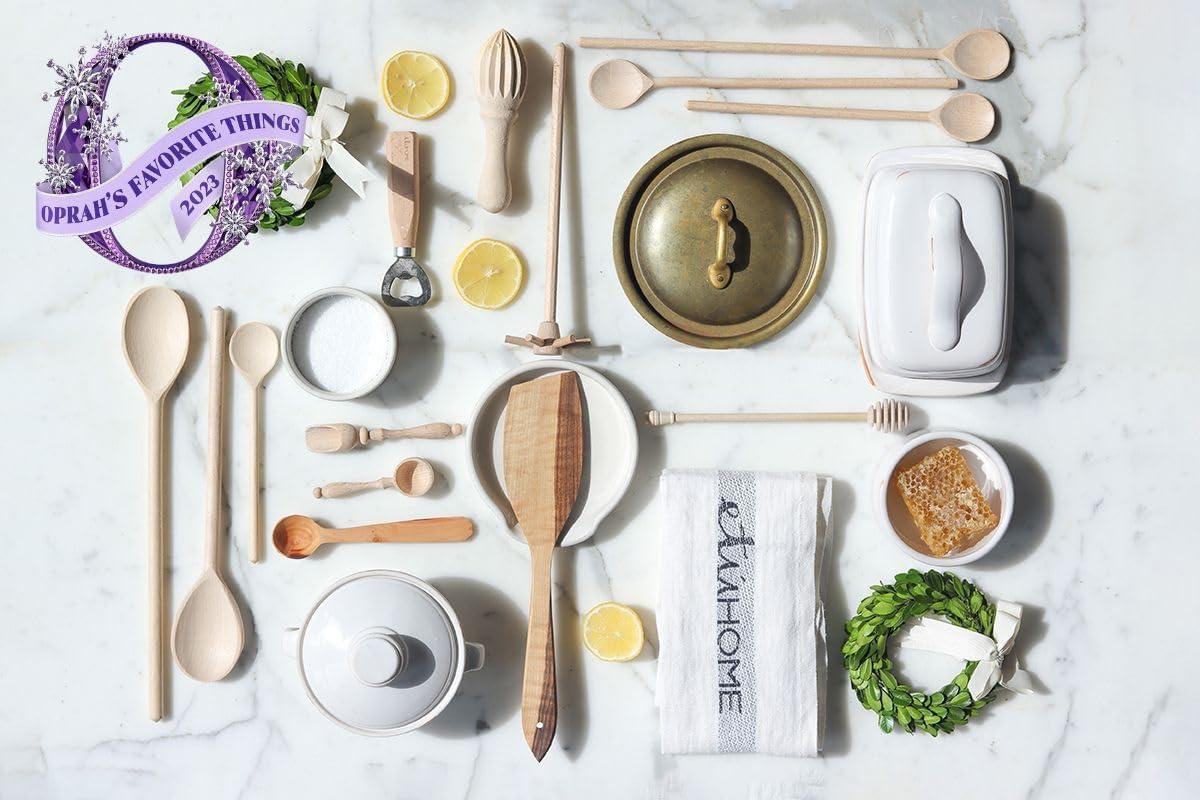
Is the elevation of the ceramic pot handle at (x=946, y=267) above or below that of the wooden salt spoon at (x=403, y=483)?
above

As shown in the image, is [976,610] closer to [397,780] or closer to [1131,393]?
[1131,393]

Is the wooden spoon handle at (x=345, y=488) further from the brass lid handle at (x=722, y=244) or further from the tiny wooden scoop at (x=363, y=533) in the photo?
the brass lid handle at (x=722, y=244)

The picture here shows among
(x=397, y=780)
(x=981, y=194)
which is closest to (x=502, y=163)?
(x=981, y=194)

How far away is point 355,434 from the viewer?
4.97 feet

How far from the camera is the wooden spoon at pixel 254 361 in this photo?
60.4 inches

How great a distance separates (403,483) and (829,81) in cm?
99

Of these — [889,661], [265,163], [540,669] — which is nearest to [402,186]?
[265,163]

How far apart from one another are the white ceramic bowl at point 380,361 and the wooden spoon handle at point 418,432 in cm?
7

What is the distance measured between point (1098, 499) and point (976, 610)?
308mm

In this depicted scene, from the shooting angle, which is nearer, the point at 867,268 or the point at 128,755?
the point at 867,268

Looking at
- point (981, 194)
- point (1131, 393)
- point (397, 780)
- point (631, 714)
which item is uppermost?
point (981, 194)

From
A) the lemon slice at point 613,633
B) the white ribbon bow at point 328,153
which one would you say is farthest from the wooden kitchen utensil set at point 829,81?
the lemon slice at point 613,633

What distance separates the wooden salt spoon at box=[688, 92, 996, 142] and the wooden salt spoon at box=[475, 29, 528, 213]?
0.30 m

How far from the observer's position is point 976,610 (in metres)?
1.51
